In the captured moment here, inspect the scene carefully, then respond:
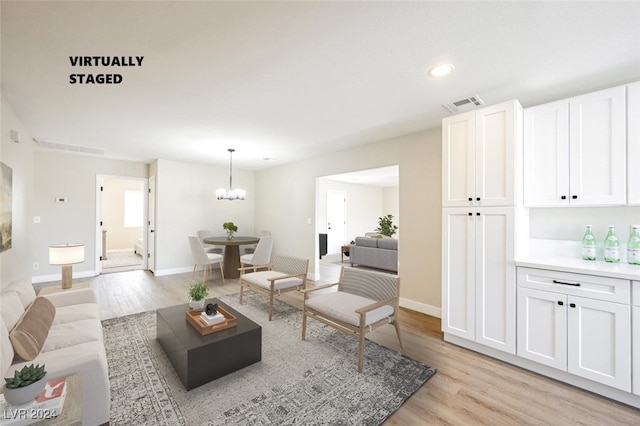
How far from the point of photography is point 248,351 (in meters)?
2.28

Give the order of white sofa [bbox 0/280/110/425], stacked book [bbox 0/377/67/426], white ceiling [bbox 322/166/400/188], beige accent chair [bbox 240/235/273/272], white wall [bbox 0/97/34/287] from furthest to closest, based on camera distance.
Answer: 1. white ceiling [bbox 322/166/400/188]
2. beige accent chair [bbox 240/235/273/272]
3. white wall [bbox 0/97/34/287]
4. white sofa [bbox 0/280/110/425]
5. stacked book [bbox 0/377/67/426]

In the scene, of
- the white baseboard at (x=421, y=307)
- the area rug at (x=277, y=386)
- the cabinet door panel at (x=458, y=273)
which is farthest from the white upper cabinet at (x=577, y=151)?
the area rug at (x=277, y=386)

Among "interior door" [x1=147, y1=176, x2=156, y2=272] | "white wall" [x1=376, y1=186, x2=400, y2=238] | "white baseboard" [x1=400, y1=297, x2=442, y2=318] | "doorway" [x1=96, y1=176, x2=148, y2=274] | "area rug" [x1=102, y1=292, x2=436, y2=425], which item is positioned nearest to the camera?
"area rug" [x1=102, y1=292, x2=436, y2=425]

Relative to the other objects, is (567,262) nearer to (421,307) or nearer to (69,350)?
(421,307)

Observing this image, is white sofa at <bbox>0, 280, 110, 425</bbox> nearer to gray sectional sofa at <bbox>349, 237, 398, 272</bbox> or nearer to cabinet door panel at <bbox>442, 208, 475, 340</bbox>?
cabinet door panel at <bbox>442, 208, 475, 340</bbox>

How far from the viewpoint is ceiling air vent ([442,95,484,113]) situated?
265cm

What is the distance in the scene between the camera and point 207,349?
6.74 feet

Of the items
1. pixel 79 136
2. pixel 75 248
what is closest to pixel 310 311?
pixel 75 248

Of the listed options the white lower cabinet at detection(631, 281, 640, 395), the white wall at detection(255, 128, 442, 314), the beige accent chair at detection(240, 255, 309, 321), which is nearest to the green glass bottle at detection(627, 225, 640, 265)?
the white lower cabinet at detection(631, 281, 640, 395)

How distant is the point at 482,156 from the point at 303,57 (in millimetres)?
1874

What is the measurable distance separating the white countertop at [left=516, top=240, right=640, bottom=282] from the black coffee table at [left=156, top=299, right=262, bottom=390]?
8.03ft

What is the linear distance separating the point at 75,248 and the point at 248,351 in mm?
2537

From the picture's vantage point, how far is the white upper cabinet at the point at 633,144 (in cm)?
205

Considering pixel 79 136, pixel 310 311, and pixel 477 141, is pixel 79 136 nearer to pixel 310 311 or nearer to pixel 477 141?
pixel 310 311
